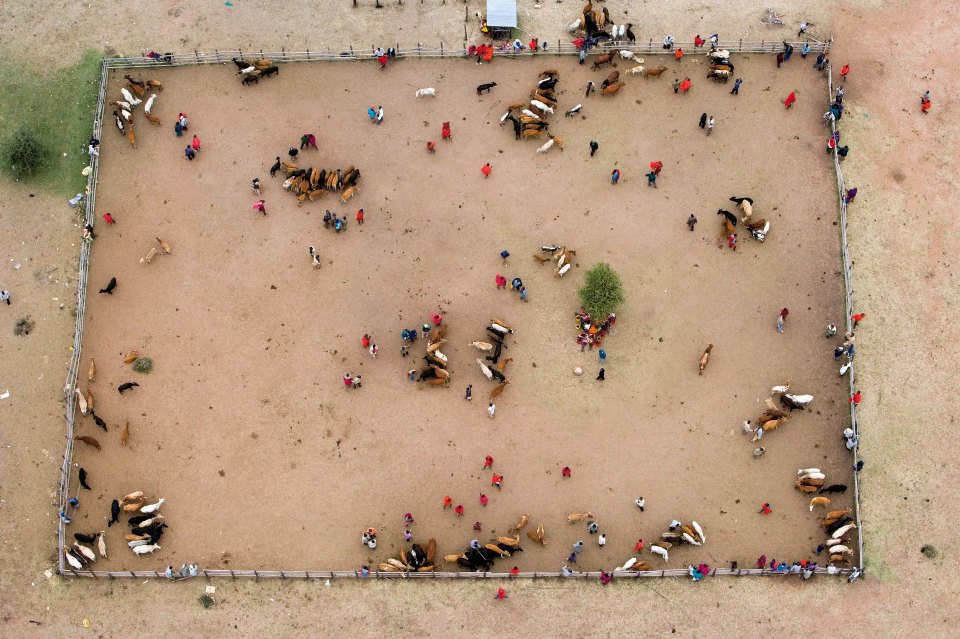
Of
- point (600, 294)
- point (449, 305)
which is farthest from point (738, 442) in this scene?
point (449, 305)

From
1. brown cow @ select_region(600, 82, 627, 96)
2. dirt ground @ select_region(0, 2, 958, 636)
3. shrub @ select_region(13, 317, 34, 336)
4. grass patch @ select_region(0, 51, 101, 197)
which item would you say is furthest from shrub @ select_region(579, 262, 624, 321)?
shrub @ select_region(13, 317, 34, 336)

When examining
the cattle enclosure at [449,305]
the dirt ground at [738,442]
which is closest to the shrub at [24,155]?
the dirt ground at [738,442]

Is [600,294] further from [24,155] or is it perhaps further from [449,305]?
[24,155]

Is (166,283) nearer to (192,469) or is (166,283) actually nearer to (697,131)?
(192,469)

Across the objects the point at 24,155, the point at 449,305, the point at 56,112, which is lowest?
the point at 449,305

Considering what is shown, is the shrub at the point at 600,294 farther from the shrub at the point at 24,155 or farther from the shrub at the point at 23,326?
the shrub at the point at 24,155
